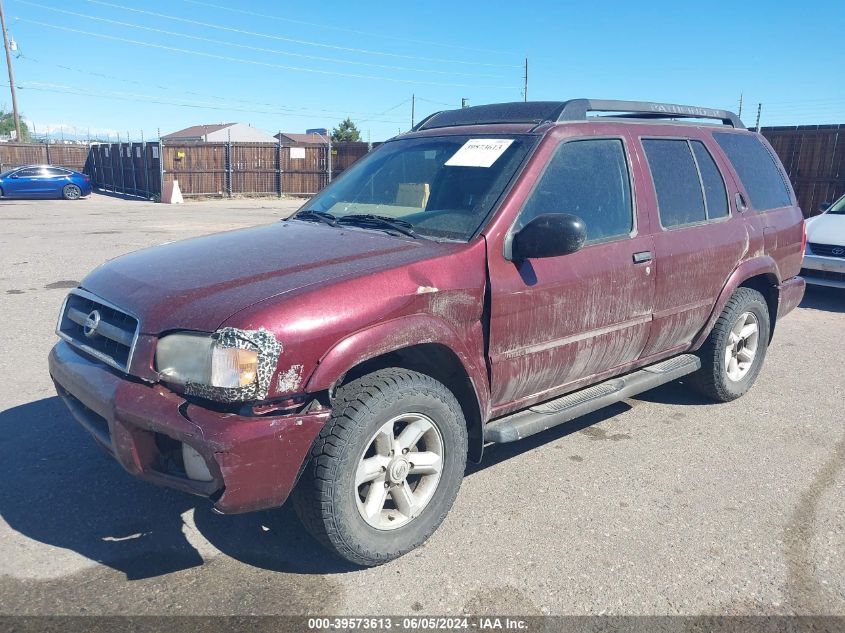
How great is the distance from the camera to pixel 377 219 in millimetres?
3707

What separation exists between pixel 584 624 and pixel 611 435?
1.98 metres

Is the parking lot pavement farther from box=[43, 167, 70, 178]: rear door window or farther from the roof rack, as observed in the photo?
box=[43, 167, 70, 178]: rear door window

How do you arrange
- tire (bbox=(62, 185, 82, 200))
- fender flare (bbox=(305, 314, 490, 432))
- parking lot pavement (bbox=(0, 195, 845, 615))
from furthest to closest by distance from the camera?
1. tire (bbox=(62, 185, 82, 200))
2. parking lot pavement (bbox=(0, 195, 845, 615))
3. fender flare (bbox=(305, 314, 490, 432))

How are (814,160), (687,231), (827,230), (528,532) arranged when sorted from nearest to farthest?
(528,532) → (687,231) → (827,230) → (814,160)

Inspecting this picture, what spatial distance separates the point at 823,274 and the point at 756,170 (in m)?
4.38

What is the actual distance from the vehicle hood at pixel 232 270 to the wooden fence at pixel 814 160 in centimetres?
1322

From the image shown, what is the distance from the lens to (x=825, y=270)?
8594 millimetres

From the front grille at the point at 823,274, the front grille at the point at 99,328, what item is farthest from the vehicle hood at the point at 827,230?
the front grille at the point at 99,328

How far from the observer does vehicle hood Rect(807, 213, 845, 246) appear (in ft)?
28.3

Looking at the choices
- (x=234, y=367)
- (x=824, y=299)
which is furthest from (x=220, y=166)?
(x=234, y=367)

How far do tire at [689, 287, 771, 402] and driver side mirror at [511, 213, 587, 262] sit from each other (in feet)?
6.84

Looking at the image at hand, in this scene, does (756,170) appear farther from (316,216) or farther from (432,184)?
(316,216)

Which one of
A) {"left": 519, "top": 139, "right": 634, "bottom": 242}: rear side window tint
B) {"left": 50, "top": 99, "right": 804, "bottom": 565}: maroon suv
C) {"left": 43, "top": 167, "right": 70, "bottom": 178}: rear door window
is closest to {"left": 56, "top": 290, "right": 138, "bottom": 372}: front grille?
{"left": 50, "top": 99, "right": 804, "bottom": 565}: maroon suv

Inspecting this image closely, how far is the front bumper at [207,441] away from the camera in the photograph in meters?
2.55
